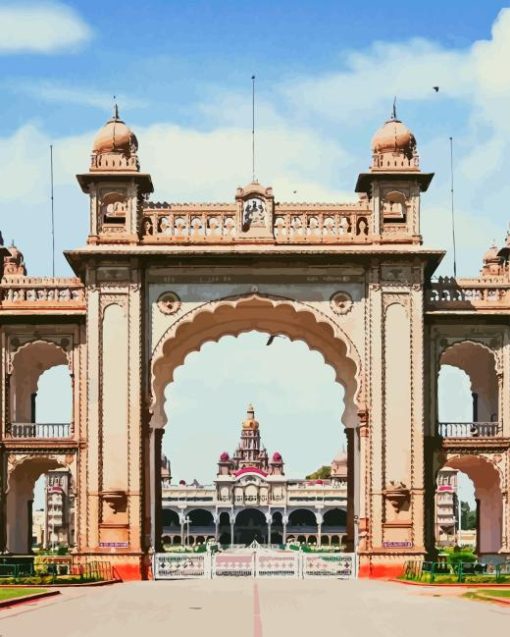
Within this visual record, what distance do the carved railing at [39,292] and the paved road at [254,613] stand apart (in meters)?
11.8

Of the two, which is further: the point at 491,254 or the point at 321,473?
the point at 321,473

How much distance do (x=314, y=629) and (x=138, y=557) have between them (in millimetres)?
19682

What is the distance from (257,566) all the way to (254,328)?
8.21 meters

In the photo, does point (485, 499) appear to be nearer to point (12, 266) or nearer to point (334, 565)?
point (334, 565)

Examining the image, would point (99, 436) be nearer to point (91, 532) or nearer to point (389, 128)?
point (91, 532)

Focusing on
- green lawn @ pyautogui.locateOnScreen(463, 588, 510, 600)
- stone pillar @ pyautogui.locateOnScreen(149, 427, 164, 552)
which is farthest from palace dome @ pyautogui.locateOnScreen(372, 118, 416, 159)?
green lawn @ pyautogui.locateOnScreen(463, 588, 510, 600)

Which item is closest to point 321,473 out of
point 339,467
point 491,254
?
point 339,467

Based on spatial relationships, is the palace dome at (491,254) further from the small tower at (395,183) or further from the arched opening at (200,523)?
the arched opening at (200,523)

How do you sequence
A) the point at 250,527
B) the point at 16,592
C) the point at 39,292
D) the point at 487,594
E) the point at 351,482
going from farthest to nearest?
the point at 250,527
the point at 351,482
the point at 39,292
the point at 16,592
the point at 487,594

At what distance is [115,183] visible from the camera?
42750 millimetres

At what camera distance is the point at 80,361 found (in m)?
42.9

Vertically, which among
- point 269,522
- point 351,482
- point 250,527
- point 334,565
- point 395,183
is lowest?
point 250,527

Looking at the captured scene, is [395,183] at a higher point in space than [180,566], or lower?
higher

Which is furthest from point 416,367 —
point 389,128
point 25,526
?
point 25,526
